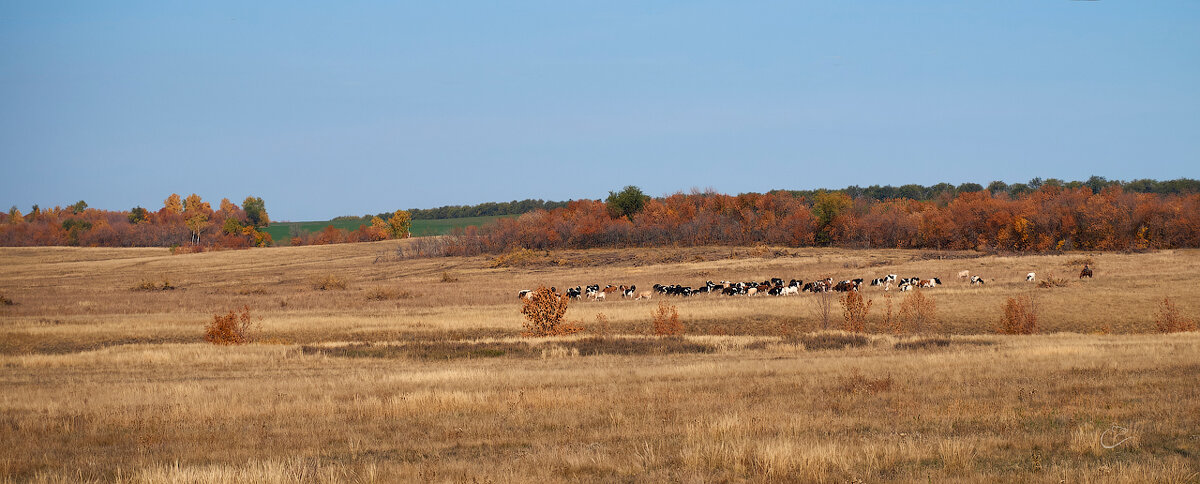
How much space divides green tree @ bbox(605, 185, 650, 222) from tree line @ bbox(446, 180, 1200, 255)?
0.16m

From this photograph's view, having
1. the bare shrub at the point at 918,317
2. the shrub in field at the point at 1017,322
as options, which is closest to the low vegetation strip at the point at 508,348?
the bare shrub at the point at 918,317

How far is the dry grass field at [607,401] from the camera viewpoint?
8.06 meters

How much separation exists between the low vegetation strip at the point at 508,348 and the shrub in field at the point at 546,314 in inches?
157

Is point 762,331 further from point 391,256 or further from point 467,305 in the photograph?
point 391,256

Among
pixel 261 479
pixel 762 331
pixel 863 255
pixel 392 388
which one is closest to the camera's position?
pixel 261 479

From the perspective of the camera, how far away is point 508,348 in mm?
24375

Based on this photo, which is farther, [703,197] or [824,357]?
[703,197]

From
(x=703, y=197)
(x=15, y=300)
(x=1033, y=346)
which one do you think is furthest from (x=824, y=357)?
(x=703, y=197)

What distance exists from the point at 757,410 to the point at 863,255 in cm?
6891

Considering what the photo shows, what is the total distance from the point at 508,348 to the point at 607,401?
11.7 metres

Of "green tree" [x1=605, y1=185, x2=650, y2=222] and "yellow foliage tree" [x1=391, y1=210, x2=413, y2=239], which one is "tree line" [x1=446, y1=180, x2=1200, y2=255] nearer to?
"green tree" [x1=605, y1=185, x2=650, y2=222]

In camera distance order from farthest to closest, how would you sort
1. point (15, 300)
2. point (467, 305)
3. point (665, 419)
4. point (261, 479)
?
1. point (15, 300)
2. point (467, 305)
3. point (665, 419)
4. point (261, 479)

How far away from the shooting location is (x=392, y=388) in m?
15.3

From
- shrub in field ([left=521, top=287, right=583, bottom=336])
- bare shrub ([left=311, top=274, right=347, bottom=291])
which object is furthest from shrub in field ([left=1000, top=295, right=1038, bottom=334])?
bare shrub ([left=311, top=274, right=347, bottom=291])
